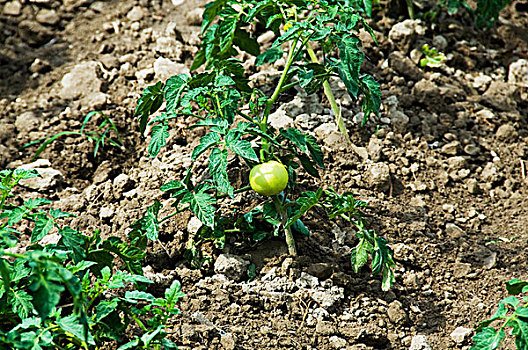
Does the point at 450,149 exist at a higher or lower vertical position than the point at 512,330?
lower

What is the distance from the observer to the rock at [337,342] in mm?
2604

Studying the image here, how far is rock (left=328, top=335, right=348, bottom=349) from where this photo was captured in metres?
2.60

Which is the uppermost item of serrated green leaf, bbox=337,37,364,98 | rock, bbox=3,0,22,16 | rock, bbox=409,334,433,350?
serrated green leaf, bbox=337,37,364,98

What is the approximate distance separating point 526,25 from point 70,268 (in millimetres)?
3811

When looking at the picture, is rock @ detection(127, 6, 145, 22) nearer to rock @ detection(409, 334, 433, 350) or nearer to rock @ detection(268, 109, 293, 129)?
rock @ detection(268, 109, 293, 129)

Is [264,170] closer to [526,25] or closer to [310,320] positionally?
[310,320]

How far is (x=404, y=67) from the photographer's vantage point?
3941 mm

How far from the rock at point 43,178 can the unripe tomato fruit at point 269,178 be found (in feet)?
4.34

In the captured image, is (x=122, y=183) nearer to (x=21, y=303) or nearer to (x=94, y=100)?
(x=94, y=100)

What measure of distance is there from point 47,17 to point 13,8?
237 mm

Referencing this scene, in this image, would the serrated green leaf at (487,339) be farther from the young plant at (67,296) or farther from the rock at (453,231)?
the young plant at (67,296)

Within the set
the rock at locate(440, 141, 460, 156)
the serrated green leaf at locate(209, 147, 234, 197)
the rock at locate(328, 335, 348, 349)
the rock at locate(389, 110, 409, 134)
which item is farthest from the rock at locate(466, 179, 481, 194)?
the serrated green leaf at locate(209, 147, 234, 197)

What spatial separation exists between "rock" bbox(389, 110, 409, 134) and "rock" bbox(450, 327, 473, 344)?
1.36 meters

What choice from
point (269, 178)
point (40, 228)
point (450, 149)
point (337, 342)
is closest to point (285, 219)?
point (269, 178)
